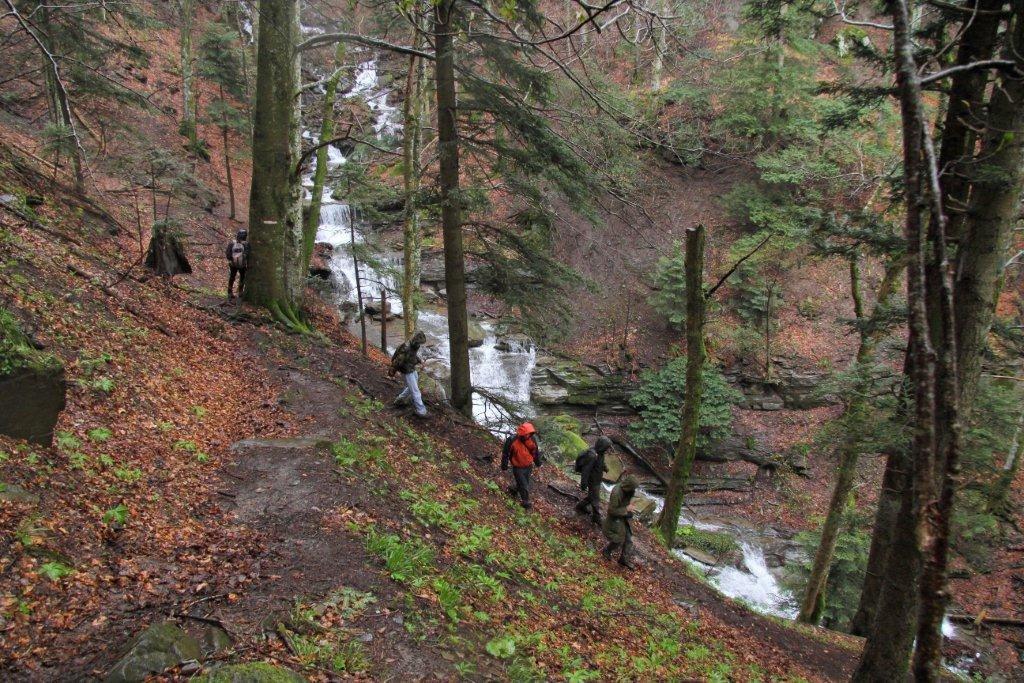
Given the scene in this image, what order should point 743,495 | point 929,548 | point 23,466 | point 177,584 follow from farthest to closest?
1. point 743,495
2. point 23,466
3. point 177,584
4. point 929,548

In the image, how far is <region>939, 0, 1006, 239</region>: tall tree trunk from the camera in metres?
5.89

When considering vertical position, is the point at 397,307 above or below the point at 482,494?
above

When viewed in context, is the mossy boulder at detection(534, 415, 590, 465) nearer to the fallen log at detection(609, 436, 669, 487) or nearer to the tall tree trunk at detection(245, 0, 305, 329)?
the fallen log at detection(609, 436, 669, 487)

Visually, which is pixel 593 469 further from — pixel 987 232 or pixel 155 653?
pixel 155 653

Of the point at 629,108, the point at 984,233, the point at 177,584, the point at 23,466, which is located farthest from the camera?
the point at 629,108

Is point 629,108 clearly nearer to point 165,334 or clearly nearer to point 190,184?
point 165,334

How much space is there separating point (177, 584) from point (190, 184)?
71.0 feet

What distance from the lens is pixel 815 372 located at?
21438mm

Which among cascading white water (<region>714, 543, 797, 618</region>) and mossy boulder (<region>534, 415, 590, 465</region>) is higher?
mossy boulder (<region>534, 415, 590, 465</region>)

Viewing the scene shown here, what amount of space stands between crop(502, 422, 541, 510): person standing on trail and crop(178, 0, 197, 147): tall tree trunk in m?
21.2

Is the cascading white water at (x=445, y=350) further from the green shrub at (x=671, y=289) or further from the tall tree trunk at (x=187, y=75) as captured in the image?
the tall tree trunk at (x=187, y=75)

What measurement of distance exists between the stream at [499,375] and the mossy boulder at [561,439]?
2.67 ft

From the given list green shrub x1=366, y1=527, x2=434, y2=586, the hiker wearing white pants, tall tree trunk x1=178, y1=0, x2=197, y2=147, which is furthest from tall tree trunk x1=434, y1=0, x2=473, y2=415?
tall tree trunk x1=178, y1=0, x2=197, y2=147

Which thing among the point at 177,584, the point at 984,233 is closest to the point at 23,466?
the point at 177,584
